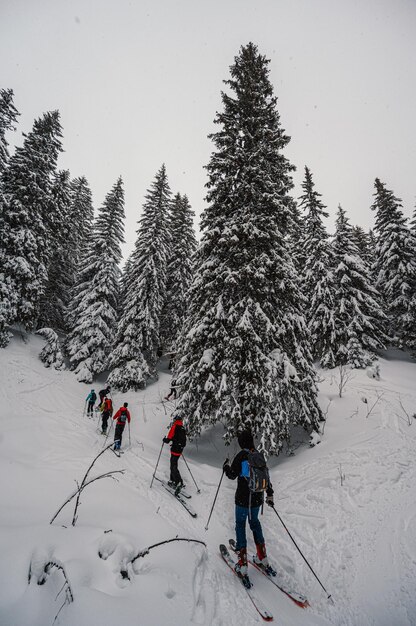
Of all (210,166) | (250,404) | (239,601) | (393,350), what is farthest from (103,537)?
(393,350)

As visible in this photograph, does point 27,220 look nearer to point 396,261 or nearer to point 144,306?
point 144,306

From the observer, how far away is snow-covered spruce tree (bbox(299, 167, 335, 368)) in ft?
63.0

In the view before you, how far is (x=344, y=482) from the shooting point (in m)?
7.06

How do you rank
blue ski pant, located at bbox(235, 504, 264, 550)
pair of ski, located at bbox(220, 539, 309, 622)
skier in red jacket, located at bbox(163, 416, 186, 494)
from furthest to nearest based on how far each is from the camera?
1. skier in red jacket, located at bbox(163, 416, 186, 494)
2. blue ski pant, located at bbox(235, 504, 264, 550)
3. pair of ski, located at bbox(220, 539, 309, 622)

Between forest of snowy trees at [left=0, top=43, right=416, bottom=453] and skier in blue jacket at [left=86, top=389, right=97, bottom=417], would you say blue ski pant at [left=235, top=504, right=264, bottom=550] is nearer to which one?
forest of snowy trees at [left=0, top=43, right=416, bottom=453]

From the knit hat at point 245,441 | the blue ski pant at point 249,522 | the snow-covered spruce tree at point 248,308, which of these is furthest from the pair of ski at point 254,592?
the snow-covered spruce tree at point 248,308

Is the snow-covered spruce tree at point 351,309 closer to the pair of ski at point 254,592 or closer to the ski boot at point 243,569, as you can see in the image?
the pair of ski at point 254,592

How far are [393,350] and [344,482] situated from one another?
22.2 meters

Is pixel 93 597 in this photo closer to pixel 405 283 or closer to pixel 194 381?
pixel 194 381

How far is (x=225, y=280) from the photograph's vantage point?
30.0 ft

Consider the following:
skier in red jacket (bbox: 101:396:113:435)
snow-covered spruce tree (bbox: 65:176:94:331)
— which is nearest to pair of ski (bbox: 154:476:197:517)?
skier in red jacket (bbox: 101:396:113:435)

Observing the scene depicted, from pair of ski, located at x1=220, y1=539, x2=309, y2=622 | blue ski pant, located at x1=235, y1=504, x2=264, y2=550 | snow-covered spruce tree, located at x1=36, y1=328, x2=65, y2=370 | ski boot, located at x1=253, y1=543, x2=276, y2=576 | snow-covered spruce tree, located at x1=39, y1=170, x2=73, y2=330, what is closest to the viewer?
pair of ski, located at x1=220, y1=539, x2=309, y2=622

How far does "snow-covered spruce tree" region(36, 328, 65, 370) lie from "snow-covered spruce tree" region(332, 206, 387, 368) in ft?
64.0

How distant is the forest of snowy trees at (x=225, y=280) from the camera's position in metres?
9.23
